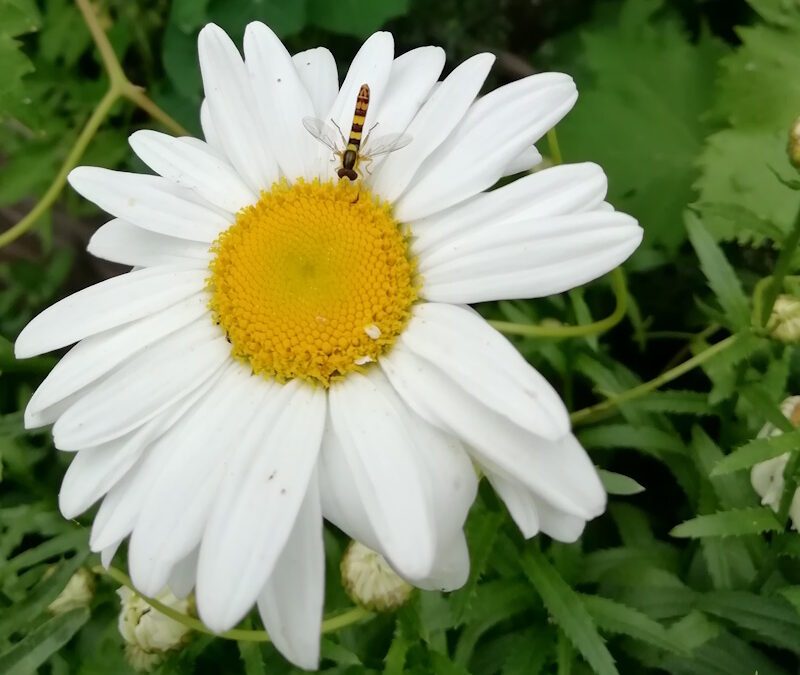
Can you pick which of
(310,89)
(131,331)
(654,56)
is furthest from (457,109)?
(654,56)

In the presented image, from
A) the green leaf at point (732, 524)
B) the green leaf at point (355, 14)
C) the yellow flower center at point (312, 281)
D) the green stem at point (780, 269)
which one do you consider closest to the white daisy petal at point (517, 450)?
the yellow flower center at point (312, 281)

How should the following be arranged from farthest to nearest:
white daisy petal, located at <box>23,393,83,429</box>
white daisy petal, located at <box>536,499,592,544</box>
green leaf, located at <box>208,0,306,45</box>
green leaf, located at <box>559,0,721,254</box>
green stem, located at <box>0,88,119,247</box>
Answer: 1. green leaf, located at <box>559,0,721,254</box>
2. green leaf, located at <box>208,0,306,45</box>
3. green stem, located at <box>0,88,119,247</box>
4. white daisy petal, located at <box>23,393,83,429</box>
5. white daisy petal, located at <box>536,499,592,544</box>

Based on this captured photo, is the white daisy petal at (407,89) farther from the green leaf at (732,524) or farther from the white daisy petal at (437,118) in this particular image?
the green leaf at (732,524)

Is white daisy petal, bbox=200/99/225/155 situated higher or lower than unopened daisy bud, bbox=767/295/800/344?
higher

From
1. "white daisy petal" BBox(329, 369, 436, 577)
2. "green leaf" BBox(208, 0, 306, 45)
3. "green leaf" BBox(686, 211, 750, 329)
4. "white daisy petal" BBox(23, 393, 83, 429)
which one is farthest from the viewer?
"green leaf" BBox(208, 0, 306, 45)

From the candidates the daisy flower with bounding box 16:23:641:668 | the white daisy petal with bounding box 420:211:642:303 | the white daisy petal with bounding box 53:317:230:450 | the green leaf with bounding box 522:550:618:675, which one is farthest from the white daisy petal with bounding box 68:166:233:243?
the green leaf with bounding box 522:550:618:675

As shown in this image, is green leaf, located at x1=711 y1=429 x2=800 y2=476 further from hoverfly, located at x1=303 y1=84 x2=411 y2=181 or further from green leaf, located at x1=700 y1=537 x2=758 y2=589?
hoverfly, located at x1=303 y1=84 x2=411 y2=181

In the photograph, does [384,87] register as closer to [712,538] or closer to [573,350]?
[573,350]

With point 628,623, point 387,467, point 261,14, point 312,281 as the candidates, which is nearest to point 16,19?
point 261,14
